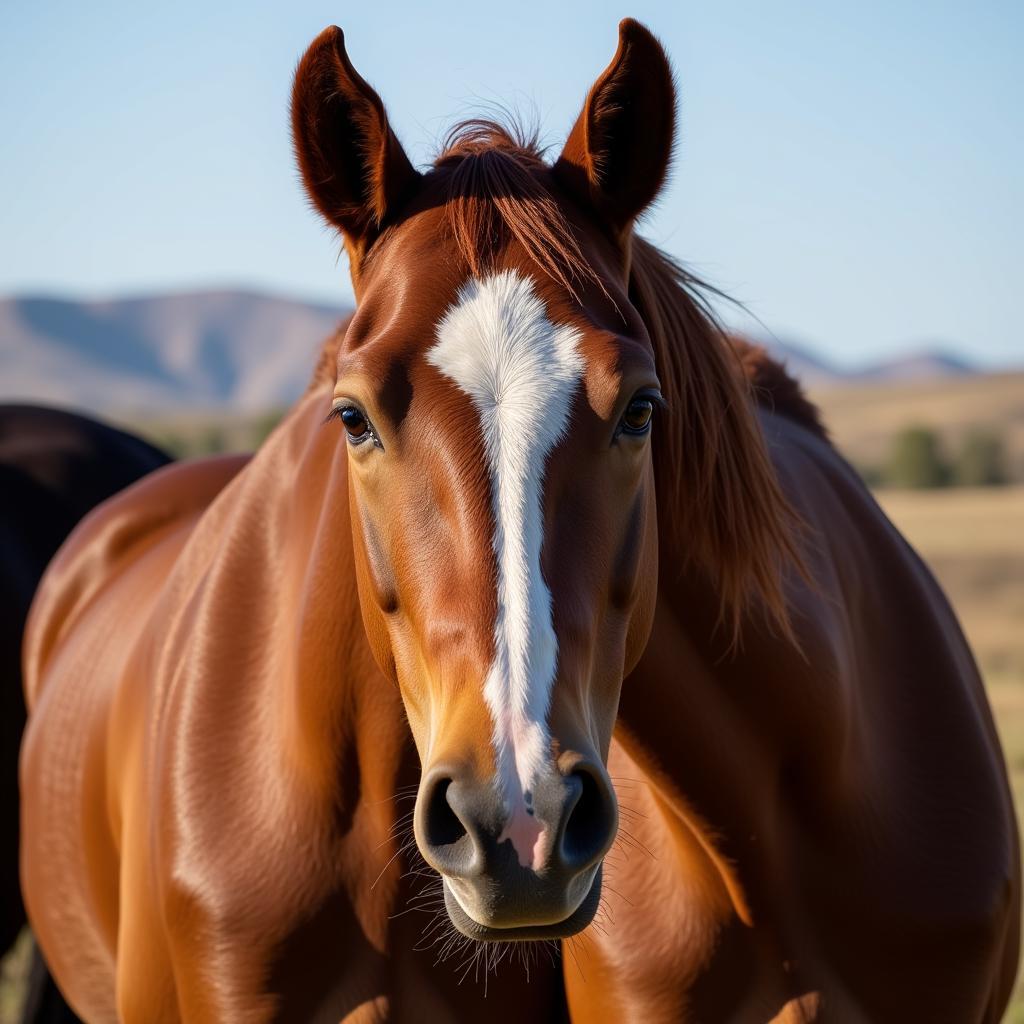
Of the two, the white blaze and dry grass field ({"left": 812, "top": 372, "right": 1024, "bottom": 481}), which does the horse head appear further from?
dry grass field ({"left": 812, "top": 372, "right": 1024, "bottom": 481})

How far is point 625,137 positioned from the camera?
251cm

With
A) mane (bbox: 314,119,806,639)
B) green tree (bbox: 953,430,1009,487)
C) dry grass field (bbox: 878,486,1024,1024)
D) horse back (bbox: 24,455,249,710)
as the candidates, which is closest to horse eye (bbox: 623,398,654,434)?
mane (bbox: 314,119,806,639)

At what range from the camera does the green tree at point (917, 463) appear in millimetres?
30516

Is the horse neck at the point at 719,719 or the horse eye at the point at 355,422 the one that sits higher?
the horse eye at the point at 355,422

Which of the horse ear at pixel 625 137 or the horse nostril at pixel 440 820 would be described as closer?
the horse nostril at pixel 440 820

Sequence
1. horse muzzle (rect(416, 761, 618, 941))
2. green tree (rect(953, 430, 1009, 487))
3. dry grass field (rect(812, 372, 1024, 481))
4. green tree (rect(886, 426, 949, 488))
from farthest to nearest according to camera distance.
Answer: dry grass field (rect(812, 372, 1024, 481)), green tree (rect(953, 430, 1009, 487)), green tree (rect(886, 426, 949, 488)), horse muzzle (rect(416, 761, 618, 941))

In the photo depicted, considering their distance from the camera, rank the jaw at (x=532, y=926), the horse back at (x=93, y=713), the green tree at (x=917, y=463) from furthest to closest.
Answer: the green tree at (x=917, y=463) → the horse back at (x=93, y=713) → the jaw at (x=532, y=926)

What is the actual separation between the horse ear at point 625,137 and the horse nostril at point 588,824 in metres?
1.09

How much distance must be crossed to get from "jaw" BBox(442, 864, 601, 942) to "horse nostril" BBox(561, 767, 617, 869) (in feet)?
0.36

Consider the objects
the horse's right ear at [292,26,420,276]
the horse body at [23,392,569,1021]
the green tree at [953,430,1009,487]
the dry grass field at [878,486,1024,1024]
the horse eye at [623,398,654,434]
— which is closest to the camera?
the horse eye at [623,398,654,434]

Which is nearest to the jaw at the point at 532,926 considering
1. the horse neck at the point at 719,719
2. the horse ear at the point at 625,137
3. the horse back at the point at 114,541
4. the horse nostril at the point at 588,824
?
the horse nostril at the point at 588,824

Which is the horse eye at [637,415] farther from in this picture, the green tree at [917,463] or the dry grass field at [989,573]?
the green tree at [917,463]

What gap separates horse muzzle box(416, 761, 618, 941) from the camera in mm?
1872

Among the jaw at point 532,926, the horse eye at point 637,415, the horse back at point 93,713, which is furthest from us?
the horse back at point 93,713
